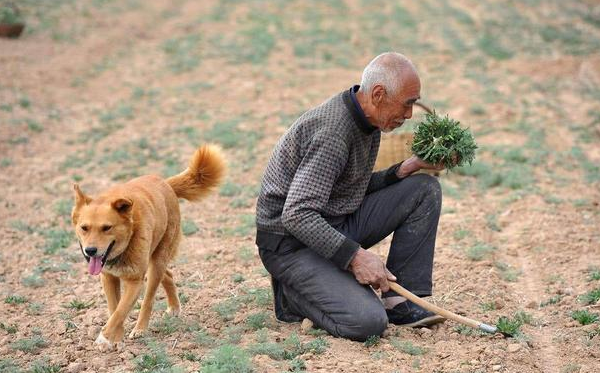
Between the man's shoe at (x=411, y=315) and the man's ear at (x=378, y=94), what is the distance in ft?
4.57

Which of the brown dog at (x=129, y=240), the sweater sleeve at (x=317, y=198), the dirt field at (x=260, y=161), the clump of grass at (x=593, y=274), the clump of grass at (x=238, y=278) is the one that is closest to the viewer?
the sweater sleeve at (x=317, y=198)

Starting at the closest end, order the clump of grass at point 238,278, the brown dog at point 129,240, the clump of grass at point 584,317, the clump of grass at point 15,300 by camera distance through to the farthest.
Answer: the brown dog at point 129,240
the clump of grass at point 584,317
the clump of grass at point 15,300
the clump of grass at point 238,278

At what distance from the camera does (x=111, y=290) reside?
220 inches

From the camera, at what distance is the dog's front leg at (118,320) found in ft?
17.2

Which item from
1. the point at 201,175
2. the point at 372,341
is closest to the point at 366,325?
the point at 372,341

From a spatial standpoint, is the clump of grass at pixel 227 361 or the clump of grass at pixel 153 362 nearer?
the clump of grass at pixel 227 361

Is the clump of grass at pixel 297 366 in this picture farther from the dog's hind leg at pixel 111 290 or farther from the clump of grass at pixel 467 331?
the dog's hind leg at pixel 111 290

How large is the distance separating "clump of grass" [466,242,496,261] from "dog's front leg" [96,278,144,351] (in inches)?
118

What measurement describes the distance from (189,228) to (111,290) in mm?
2369

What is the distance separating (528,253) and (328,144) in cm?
299

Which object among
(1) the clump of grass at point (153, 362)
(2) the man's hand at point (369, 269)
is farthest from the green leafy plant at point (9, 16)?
(2) the man's hand at point (369, 269)

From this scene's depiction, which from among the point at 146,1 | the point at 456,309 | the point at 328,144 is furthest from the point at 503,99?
the point at 146,1

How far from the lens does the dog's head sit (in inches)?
201

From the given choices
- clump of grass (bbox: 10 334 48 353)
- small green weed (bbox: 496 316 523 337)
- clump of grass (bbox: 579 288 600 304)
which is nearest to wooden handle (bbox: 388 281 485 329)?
small green weed (bbox: 496 316 523 337)
